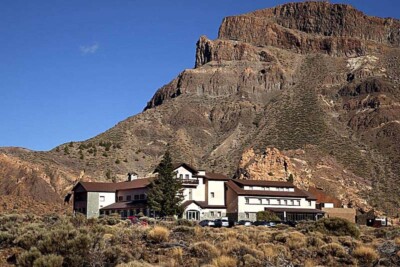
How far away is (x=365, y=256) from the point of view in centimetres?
2492

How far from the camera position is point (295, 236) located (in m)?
30.8

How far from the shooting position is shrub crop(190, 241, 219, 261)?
22.6 m

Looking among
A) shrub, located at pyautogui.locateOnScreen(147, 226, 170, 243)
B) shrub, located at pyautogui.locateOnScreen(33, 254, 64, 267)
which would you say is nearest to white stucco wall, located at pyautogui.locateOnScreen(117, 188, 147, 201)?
shrub, located at pyautogui.locateOnScreen(147, 226, 170, 243)

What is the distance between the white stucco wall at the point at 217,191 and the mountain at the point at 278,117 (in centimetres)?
1711

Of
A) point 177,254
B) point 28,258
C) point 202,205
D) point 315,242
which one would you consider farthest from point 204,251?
point 202,205

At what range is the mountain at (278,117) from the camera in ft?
338

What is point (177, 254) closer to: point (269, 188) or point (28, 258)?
point (28, 258)

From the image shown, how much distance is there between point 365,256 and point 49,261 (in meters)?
13.9

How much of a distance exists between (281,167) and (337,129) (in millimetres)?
40721

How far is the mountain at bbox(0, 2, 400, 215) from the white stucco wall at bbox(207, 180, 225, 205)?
17110 mm

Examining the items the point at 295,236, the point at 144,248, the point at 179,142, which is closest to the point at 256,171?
the point at 179,142

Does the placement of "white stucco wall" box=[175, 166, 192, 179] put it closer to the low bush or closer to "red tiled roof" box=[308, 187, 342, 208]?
"red tiled roof" box=[308, 187, 342, 208]

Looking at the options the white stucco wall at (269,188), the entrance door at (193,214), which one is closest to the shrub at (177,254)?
the entrance door at (193,214)

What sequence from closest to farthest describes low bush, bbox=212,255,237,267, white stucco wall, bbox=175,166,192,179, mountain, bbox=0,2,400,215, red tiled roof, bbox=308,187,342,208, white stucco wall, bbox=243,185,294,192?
low bush, bbox=212,255,237,267, white stucco wall, bbox=175,166,192,179, white stucco wall, bbox=243,185,294,192, red tiled roof, bbox=308,187,342,208, mountain, bbox=0,2,400,215
